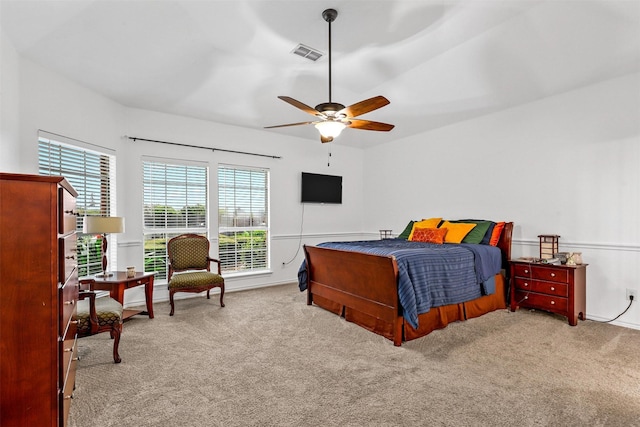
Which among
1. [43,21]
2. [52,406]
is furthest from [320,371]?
[43,21]

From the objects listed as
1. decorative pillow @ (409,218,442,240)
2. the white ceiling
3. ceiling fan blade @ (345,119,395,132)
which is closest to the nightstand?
decorative pillow @ (409,218,442,240)

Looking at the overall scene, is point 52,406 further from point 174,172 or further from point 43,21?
point 174,172

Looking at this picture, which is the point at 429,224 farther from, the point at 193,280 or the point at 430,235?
the point at 193,280

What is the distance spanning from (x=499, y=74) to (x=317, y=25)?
228 cm

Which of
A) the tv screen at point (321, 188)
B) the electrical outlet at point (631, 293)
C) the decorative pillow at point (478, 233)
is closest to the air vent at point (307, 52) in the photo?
the tv screen at point (321, 188)

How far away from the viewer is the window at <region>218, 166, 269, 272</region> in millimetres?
5172

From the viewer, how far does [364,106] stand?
8.88ft

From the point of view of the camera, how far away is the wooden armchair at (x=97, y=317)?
236 centimetres

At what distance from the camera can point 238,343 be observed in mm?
3018

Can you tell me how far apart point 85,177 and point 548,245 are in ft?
18.3

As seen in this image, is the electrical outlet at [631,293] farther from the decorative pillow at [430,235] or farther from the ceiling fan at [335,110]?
the ceiling fan at [335,110]

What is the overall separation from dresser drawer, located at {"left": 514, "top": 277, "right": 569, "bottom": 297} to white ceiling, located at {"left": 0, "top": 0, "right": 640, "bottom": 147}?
2.32 metres

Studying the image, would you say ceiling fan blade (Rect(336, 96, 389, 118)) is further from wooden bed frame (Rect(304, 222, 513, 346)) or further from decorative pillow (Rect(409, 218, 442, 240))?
decorative pillow (Rect(409, 218, 442, 240))

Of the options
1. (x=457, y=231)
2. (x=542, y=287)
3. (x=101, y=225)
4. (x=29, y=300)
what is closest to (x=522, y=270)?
(x=542, y=287)
